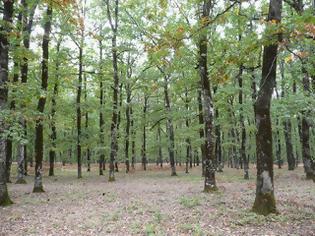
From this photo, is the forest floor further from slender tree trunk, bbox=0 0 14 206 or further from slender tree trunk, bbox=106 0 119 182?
slender tree trunk, bbox=106 0 119 182

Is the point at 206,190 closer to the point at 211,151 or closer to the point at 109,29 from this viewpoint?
the point at 211,151

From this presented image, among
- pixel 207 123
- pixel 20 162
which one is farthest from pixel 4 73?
pixel 20 162

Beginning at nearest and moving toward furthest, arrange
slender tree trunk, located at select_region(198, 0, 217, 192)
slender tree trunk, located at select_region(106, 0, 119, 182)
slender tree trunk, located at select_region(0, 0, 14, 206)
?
slender tree trunk, located at select_region(0, 0, 14, 206) < slender tree trunk, located at select_region(198, 0, 217, 192) < slender tree trunk, located at select_region(106, 0, 119, 182)

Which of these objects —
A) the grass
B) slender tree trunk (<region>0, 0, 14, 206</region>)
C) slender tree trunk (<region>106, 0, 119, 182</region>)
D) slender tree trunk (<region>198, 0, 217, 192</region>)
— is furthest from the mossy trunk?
the grass

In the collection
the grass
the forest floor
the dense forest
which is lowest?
the forest floor

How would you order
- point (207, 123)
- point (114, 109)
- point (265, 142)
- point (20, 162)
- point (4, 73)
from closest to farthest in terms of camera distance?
point (265, 142), point (4, 73), point (207, 123), point (20, 162), point (114, 109)

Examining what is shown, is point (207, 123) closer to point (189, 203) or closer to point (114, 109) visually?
point (189, 203)

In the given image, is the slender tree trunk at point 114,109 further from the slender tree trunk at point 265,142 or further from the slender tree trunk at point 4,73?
the slender tree trunk at point 265,142

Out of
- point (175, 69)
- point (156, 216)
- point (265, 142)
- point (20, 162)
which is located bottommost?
point (156, 216)

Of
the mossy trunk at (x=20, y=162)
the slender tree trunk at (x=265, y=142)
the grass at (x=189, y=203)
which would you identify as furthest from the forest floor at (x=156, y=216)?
the mossy trunk at (x=20, y=162)

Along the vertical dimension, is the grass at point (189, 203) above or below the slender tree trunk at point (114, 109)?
below

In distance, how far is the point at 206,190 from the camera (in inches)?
669

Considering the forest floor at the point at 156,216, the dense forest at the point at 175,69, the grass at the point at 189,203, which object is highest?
the dense forest at the point at 175,69

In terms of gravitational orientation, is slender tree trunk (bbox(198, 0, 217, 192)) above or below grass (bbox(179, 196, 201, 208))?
above
